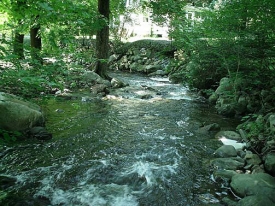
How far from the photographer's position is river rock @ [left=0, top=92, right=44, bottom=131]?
546cm

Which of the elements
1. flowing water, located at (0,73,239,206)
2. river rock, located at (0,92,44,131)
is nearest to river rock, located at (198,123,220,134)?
flowing water, located at (0,73,239,206)

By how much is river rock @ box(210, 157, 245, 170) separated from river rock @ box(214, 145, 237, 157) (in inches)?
8.5

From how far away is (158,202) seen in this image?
3.84 meters

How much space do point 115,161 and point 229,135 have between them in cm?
314

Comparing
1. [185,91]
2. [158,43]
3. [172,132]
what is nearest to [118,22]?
[158,43]

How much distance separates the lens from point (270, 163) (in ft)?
14.9

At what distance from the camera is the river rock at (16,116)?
5.46m

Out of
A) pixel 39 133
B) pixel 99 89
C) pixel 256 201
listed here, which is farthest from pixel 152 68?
pixel 256 201

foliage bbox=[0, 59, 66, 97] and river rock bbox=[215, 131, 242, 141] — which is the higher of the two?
Answer: foliage bbox=[0, 59, 66, 97]

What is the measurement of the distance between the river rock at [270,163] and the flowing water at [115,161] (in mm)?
998

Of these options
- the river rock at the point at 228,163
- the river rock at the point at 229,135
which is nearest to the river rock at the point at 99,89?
the river rock at the point at 229,135

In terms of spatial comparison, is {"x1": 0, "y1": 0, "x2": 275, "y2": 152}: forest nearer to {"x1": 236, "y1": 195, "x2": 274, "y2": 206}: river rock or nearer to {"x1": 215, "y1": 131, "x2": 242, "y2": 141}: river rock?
{"x1": 215, "y1": 131, "x2": 242, "y2": 141}: river rock

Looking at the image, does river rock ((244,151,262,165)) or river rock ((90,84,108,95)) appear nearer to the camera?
river rock ((244,151,262,165))

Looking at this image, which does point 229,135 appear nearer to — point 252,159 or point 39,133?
point 252,159
